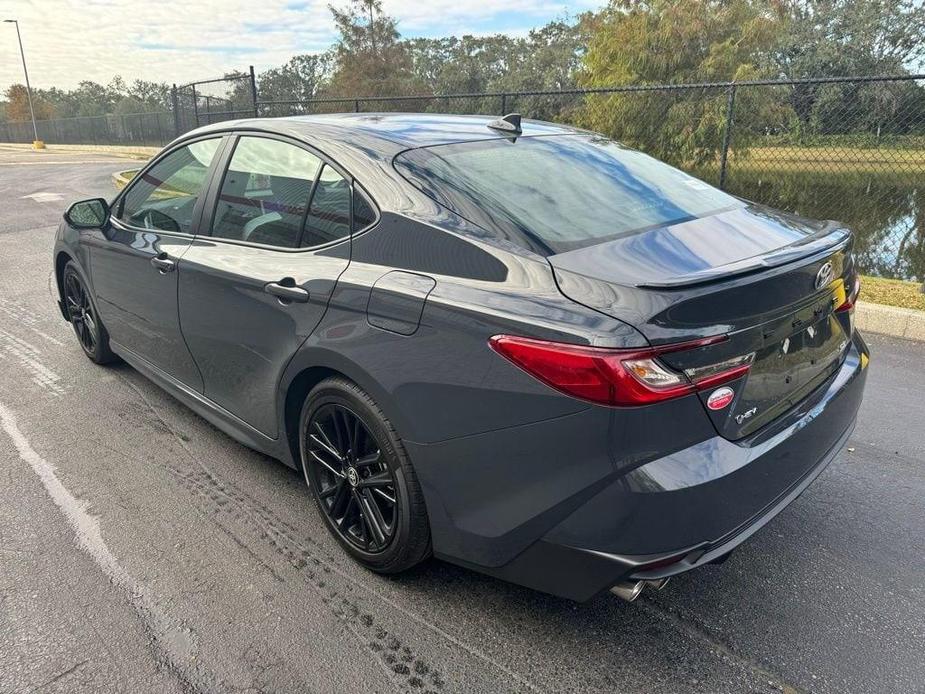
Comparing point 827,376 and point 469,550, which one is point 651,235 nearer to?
point 827,376

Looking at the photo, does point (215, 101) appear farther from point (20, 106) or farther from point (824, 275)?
point (20, 106)

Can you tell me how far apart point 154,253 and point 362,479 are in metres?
1.82

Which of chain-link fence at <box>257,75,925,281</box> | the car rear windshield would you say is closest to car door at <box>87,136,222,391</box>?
the car rear windshield

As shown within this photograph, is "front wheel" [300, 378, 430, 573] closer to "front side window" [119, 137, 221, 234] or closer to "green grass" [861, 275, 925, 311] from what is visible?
"front side window" [119, 137, 221, 234]

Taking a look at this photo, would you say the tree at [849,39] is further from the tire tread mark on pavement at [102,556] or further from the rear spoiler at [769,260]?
the tire tread mark on pavement at [102,556]

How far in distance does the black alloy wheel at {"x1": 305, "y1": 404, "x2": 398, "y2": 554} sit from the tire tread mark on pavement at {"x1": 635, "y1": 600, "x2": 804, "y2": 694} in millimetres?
964

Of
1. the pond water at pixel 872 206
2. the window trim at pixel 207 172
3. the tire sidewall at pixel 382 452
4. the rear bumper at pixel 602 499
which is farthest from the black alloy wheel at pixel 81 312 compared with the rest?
the pond water at pixel 872 206

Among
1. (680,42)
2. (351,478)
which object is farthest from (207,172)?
(680,42)

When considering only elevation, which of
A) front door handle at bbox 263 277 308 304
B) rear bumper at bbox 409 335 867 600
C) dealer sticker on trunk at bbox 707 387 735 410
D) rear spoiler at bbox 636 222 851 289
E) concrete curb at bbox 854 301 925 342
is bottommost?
concrete curb at bbox 854 301 925 342

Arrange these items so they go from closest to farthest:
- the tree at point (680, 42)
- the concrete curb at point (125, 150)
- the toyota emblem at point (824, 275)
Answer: the toyota emblem at point (824, 275)
the tree at point (680, 42)
the concrete curb at point (125, 150)

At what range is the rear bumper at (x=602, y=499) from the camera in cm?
182

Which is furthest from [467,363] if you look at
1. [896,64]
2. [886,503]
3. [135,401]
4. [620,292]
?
[896,64]

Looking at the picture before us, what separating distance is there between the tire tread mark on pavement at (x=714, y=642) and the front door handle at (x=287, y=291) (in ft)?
5.43

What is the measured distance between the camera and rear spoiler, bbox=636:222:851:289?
75.1 inches
